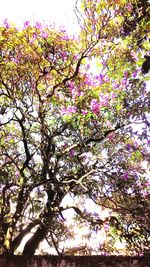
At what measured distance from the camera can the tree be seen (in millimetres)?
7234

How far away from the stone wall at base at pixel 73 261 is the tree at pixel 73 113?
232 cm

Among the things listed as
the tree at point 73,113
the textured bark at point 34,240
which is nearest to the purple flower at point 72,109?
the tree at point 73,113

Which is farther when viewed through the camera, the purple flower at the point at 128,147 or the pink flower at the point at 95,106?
the purple flower at the point at 128,147

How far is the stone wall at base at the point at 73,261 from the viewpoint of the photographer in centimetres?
422

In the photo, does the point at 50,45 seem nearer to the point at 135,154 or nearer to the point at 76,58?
the point at 76,58

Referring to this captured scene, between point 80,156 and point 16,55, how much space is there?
3.35 meters

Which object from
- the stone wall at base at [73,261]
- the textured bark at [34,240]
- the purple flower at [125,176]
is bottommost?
the stone wall at base at [73,261]

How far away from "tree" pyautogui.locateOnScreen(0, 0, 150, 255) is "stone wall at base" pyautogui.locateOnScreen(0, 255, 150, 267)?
2323 millimetres

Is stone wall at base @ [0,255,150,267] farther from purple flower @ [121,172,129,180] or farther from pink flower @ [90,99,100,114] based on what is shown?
pink flower @ [90,99,100,114]

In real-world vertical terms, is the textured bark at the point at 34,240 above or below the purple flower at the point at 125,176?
below

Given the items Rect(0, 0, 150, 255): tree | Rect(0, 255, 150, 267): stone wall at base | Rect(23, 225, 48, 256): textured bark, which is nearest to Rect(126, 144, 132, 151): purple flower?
Rect(0, 0, 150, 255): tree

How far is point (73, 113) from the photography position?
7.57 m

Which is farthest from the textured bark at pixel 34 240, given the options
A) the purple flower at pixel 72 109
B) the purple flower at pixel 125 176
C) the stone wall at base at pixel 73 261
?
the purple flower at pixel 72 109

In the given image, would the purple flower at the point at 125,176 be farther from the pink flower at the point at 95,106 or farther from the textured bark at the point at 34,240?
the textured bark at the point at 34,240
